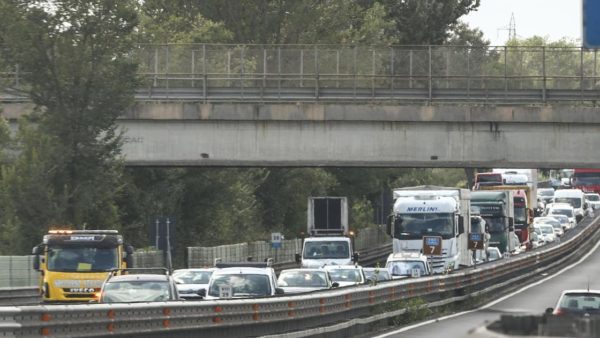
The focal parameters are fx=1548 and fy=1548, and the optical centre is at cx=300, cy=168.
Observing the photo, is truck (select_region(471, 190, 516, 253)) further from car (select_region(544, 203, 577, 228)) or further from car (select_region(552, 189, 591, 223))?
car (select_region(552, 189, 591, 223))

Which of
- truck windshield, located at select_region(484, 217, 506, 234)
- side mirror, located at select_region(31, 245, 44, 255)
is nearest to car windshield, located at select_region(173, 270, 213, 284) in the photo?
side mirror, located at select_region(31, 245, 44, 255)

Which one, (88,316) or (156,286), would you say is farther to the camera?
(156,286)

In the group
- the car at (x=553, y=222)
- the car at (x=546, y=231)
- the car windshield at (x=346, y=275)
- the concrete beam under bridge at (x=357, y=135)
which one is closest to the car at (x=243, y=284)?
the car windshield at (x=346, y=275)

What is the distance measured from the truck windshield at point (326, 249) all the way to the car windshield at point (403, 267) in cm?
685

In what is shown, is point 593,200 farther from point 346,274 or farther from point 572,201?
point 346,274

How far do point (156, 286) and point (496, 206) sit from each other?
5022 centimetres

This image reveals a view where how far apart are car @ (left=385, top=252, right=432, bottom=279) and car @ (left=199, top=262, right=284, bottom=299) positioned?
52.9 ft

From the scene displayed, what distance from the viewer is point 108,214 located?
56.8 meters

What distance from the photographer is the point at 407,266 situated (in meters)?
49.3

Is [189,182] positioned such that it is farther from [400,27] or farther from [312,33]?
[400,27]

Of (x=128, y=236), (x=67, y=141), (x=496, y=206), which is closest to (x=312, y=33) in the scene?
(x=496, y=206)

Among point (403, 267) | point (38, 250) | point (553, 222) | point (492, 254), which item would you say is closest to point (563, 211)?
point (553, 222)

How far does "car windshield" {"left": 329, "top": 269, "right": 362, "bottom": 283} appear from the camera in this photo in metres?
41.9

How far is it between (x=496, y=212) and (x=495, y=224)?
63 cm
